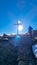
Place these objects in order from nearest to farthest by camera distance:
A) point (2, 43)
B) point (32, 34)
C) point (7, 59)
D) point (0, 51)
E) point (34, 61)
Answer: point (34, 61)
point (7, 59)
point (0, 51)
point (2, 43)
point (32, 34)

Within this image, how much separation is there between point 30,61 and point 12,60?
1.90 metres

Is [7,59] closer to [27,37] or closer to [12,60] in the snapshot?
[12,60]

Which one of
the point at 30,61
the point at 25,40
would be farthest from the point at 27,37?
the point at 30,61

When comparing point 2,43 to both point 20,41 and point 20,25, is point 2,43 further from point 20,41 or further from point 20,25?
point 20,25

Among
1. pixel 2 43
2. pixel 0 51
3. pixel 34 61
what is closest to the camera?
pixel 34 61

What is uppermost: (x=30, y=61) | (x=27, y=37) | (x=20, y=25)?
(x=20, y=25)

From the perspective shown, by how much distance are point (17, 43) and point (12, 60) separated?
3.11 m

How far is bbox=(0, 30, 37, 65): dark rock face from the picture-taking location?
15.0m

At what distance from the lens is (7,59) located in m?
15.6

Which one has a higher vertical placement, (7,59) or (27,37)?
(27,37)

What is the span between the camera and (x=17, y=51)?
54.1ft

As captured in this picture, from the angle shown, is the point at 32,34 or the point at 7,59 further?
the point at 32,34

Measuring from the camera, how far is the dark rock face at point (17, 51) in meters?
15.0

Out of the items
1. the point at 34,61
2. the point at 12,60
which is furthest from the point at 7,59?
the point at 34,61
